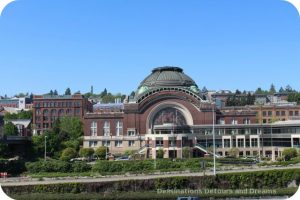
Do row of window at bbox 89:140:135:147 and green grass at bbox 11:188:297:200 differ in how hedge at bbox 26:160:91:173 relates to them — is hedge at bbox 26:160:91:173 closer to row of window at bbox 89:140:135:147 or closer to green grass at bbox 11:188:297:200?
green grass at bbox 11:188:297:200

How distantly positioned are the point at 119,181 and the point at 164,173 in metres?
6.00

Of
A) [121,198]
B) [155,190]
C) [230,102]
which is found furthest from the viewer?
[230,102]

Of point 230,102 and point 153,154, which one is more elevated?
point 230,102


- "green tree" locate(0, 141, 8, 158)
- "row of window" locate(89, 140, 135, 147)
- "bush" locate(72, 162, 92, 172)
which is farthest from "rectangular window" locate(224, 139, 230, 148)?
"green tree" locate(0, 141, 8, 158)

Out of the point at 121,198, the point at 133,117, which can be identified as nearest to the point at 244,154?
the point at 133,117

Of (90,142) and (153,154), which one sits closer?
(153,154)

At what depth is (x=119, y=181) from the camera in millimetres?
27953

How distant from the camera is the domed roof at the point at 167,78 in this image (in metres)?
63.2

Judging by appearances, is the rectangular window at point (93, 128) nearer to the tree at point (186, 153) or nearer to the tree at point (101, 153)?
the tree at point (101, 153)

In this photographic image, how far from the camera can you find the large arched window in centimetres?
5856

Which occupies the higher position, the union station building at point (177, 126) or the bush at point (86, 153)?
the union station building at point (177, 126)

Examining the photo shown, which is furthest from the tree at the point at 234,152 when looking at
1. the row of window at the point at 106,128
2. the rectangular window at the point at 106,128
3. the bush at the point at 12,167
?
the bush at the point at 12,167

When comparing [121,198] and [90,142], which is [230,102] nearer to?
[90,142]

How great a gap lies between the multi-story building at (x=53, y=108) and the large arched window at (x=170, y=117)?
74.3ft
